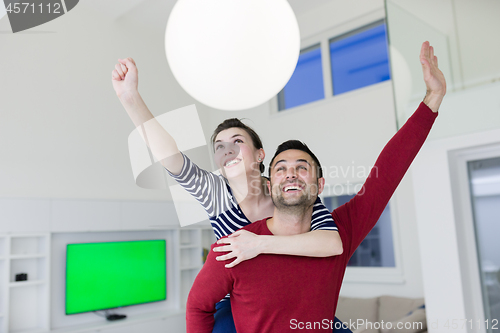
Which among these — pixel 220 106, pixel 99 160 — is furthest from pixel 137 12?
pixel 220 106

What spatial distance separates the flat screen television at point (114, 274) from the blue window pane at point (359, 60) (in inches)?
116

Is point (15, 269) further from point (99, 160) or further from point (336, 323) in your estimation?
point (336, 323)

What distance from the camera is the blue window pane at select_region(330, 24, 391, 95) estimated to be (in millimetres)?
4605

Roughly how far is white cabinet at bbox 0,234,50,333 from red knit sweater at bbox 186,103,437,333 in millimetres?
3293

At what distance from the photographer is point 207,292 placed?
3.80 ft

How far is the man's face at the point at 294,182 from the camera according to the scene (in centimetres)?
117

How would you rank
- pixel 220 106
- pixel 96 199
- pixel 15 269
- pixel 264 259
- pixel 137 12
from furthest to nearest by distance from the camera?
pixel 137 12, pixel 96 199, pixel 15 269, pixel 220 106, pixel 264 259

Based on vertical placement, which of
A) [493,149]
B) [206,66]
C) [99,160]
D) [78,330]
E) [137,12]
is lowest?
[78,330]

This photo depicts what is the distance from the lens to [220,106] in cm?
157

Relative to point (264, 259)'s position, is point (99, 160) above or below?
above

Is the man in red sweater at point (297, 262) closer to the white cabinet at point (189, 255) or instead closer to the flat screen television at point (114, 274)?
the flat screen television at point (114, 274)

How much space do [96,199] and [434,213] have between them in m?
3.41

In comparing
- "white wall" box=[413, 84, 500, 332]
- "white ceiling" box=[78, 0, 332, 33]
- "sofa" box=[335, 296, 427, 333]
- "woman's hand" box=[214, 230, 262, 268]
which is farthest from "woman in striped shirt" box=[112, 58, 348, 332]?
"white ceiling" box=[78, 0, 332, 33]

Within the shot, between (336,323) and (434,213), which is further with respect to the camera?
(434,213)
